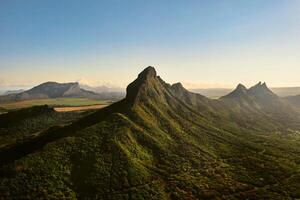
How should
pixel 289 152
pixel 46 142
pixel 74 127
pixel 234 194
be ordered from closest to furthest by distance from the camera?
pixel 234 194 < pixel 46 142 < pixel 74 127 < pixel 289 152

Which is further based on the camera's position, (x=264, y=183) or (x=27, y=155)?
(x=264, y=183)

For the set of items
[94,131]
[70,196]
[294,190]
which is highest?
[94,131]

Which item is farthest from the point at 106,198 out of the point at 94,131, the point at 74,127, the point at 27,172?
the point at 74,127

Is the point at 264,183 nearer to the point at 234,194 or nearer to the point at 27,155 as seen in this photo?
the point at 234,194

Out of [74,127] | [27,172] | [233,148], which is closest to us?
[27,172]

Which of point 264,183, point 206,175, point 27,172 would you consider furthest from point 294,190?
point 27,172

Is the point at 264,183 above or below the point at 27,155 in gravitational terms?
below

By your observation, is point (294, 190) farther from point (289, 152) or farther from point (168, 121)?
point (168, 121)
